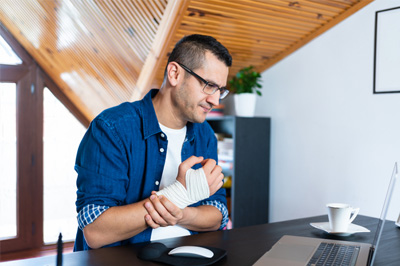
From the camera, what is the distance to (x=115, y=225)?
1273 millimetres

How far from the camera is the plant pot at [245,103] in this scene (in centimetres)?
322

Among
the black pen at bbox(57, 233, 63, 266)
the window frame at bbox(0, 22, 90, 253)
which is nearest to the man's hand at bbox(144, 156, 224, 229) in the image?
the black pen at bbox(57, 233, 63, 266)

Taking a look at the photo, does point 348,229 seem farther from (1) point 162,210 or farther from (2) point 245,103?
(2) point 245,103

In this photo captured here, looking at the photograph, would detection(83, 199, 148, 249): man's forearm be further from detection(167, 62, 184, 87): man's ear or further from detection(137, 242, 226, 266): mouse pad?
detection(167, 62, 184, 87): man's ear

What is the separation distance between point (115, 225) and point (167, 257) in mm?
266

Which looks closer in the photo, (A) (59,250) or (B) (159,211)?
(A) (59,250)

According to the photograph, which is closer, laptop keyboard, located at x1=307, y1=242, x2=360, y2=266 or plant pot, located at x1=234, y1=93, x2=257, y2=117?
laptop keyboard, located at x1=307, y1=242, x2=360, y2=266

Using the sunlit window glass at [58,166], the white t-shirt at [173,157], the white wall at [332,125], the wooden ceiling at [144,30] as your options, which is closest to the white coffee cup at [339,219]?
the white t-shirt at [173,157]

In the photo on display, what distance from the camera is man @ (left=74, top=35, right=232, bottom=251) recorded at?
1.29 m

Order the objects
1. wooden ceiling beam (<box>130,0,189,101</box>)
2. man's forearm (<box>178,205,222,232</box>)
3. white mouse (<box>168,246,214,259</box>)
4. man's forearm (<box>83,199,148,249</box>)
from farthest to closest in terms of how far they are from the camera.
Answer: wooden ceiling beam (<box>130,0,189,101</box>)
man's forearm (<box>178,205,222,232</box>)
man's forearm (<box>83,199,148,249</box>)
white mouse (<box>168,246,214,259</box>)

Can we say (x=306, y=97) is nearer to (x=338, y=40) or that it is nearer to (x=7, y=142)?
→ (x=338, y=40)

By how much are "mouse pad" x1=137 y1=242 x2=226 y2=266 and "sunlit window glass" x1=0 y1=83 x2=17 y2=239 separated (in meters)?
3.77

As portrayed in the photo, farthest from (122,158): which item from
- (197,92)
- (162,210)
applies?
(197,92)

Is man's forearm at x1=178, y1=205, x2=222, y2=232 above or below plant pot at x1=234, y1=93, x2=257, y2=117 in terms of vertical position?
below
